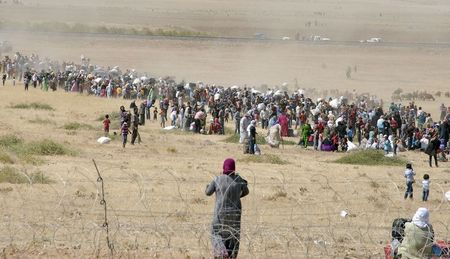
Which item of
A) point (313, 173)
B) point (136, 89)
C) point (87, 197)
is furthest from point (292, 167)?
point (136, 89)

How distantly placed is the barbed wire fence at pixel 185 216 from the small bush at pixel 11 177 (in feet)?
2.59

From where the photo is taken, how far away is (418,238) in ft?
40.6

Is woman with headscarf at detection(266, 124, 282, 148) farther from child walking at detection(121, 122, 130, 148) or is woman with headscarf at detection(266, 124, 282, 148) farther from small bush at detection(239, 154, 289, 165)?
child walking at detection(121, 122, 130, 148)

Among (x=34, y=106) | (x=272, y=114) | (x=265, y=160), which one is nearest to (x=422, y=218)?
(x=265, y=160)

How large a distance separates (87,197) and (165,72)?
4936cm

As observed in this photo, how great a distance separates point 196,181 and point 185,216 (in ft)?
16.3

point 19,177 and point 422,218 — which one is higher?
point 422,218

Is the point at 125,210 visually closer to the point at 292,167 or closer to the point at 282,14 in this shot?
the point at 292,167

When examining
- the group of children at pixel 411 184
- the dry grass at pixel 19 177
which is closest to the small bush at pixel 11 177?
the dry grass at pixel 19 177

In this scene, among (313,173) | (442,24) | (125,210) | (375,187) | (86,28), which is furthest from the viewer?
(442,24)

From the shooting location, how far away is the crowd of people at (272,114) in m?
33.9

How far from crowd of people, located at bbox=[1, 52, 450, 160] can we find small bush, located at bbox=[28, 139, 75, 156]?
19.6ft

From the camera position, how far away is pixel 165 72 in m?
68.6

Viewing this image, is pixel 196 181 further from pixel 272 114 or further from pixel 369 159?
pixel 272 114
